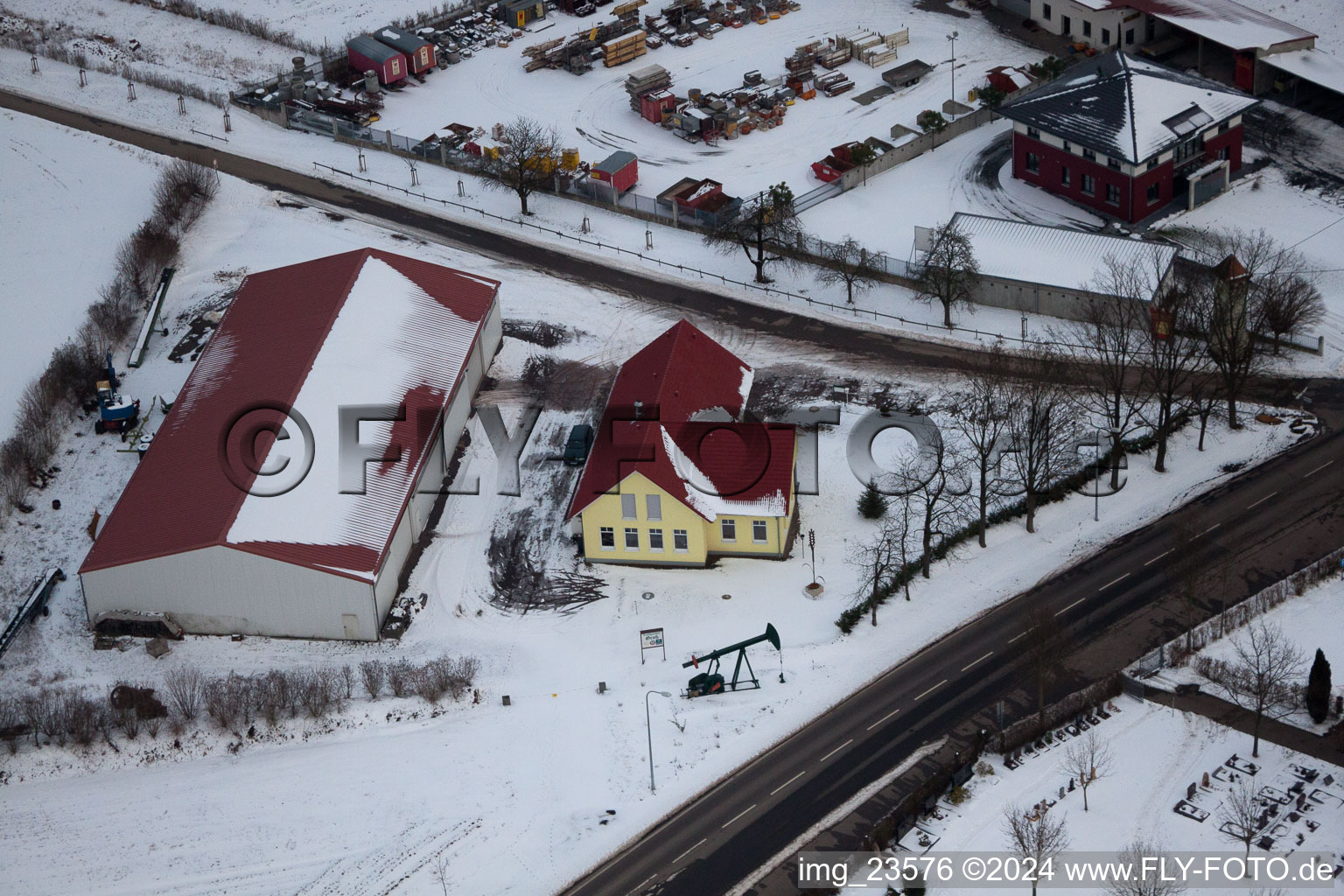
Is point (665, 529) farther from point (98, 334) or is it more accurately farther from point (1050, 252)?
point (98, 334)

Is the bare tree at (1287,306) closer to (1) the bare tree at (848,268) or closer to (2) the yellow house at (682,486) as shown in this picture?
(1) the bare tree at (848,268)

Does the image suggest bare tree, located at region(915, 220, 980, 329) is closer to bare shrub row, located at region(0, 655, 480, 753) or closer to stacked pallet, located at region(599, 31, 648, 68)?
bare shrub row, located at region(0, 655, 480, 753)

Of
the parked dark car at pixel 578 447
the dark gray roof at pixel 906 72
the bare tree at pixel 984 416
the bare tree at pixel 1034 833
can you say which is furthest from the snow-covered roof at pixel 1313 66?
the bare tree at pixel 1034 833

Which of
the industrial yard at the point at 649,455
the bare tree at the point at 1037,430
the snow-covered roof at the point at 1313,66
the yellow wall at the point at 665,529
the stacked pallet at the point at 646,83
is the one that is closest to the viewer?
the industrial yard at the point at 649,455

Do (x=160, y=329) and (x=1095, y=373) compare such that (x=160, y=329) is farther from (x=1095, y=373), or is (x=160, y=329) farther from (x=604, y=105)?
(x=1095, y=373)

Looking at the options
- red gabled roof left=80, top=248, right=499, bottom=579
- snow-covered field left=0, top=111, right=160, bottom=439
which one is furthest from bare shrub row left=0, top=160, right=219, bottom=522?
red gabled roof left=80, top=248, right=499, bottom=579

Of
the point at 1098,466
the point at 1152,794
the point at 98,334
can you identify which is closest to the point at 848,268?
the point at 1098,466
